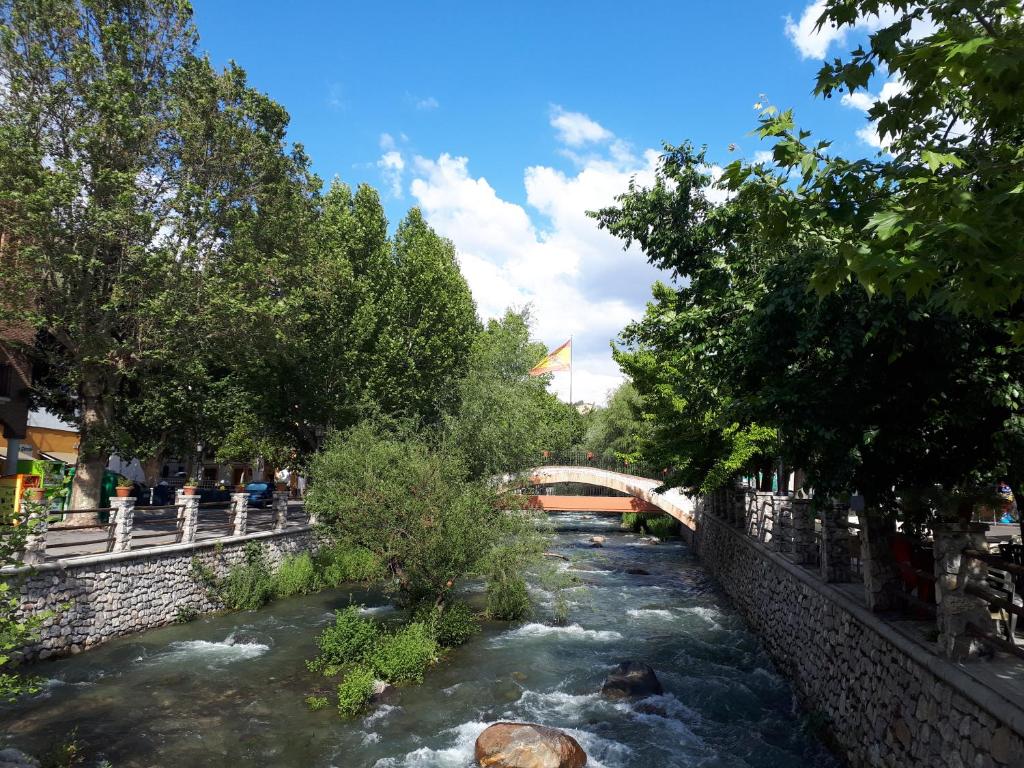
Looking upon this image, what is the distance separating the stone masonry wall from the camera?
237 inches

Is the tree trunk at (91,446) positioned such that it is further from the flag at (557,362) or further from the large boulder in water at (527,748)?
the flag at (557,362)

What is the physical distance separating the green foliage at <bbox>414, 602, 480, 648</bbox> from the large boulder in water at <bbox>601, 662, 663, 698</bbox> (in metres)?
3.72

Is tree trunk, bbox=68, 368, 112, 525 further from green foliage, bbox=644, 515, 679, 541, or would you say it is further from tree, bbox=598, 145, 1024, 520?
green foliage, bbox=644, 515, 679, 541

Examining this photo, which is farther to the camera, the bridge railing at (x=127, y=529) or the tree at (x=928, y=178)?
the bridge railing at (x=127, y=529)

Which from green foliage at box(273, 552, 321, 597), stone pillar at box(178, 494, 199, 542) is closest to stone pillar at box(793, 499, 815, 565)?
green foliage at box(273, 552, 321, 597)

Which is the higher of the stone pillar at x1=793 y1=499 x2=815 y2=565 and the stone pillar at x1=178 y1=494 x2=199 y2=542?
the stone pillar at x1=793 y1=499 x2=815 y2=565

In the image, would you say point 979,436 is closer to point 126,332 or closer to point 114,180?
point 114,180

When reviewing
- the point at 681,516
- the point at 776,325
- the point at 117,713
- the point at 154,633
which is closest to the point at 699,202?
the point at 776,325

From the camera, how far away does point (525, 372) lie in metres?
45.5

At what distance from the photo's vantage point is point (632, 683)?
1274 cm

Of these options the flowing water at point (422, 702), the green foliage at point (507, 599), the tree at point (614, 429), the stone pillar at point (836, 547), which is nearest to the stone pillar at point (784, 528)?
the flowing water at point (422, 702)

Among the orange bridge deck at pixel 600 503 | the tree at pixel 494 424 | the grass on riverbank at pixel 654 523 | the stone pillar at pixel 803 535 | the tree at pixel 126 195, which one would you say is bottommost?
the grass on riverbank at pixel 654 523

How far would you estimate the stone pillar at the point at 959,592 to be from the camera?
6926 millimetres

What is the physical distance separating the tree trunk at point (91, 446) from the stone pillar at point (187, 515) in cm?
306
